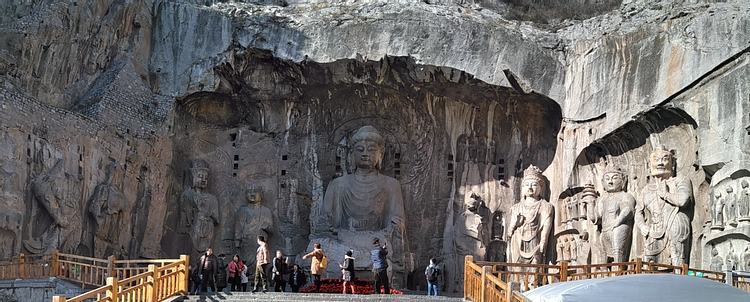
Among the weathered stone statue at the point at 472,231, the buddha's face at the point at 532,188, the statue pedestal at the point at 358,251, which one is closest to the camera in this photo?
the statue pedestal at the point at 358,251

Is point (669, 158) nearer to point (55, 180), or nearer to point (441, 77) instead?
point (441, 77)

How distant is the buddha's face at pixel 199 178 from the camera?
89.5 feet

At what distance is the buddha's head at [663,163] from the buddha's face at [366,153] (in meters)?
6.26

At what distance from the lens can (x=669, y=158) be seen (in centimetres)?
2425

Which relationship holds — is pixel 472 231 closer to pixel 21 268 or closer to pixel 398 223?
pixel 398 223

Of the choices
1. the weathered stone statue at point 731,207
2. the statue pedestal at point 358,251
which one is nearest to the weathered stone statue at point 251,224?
the statue pedestal at point 358,251

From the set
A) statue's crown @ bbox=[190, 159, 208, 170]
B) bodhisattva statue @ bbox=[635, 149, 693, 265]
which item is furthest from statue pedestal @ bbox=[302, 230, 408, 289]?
bodhisattva statue @ bbox=[635, 149, 693, 265]

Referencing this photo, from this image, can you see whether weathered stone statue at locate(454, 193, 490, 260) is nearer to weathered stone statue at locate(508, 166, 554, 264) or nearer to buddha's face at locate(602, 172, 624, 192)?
weathered stone statue at locate(508, 166, 554, 264)

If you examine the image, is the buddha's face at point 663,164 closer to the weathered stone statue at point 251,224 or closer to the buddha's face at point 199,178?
the weathered stone statue at point 251,224

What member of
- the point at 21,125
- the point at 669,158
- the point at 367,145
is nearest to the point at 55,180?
the point at 21,125

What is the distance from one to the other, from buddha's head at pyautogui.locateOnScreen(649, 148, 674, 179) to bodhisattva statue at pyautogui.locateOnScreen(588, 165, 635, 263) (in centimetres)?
96

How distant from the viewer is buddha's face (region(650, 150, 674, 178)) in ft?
79.5

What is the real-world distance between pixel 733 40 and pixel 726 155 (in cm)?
228

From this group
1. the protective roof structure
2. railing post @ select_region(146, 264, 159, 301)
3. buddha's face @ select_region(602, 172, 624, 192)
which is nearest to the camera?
the protective roof structure
